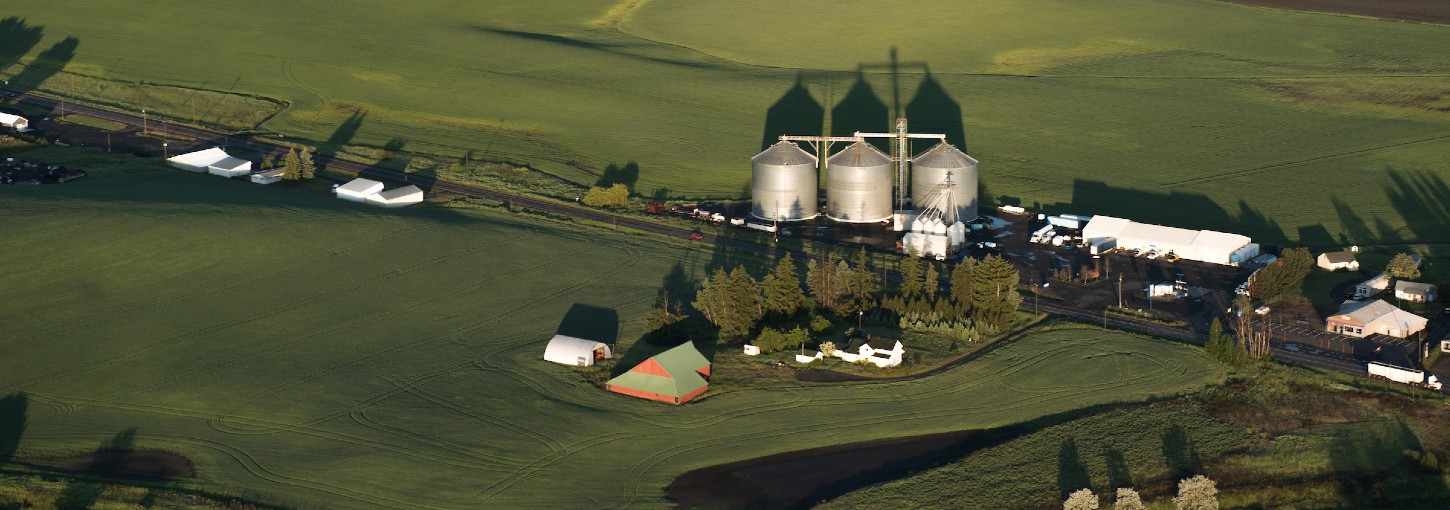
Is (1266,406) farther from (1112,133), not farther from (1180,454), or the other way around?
(1112,133)

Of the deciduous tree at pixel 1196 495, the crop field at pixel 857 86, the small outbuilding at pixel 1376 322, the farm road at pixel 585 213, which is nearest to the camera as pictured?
the deciduous tree at pixel 1196 495

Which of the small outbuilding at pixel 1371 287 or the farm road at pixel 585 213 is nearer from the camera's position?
the farm road at pixel 585 213

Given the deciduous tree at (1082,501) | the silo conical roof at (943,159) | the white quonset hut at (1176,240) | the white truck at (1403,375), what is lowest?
the deciduous tree at (1082,501)

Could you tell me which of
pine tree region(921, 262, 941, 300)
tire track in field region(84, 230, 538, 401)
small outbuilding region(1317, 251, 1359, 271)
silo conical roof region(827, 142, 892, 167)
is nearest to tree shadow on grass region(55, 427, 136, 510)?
tire track in field region(84, 230, 538, 401)

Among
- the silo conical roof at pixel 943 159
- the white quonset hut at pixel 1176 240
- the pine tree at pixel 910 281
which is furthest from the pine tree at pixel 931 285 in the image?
the silo conical roof at pixel 943 159

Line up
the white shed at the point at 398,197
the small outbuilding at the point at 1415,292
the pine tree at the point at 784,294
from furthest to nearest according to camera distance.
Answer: the white shed at the point at 398,197 → the small outbuilding at the point at 1415,292 → the pine tree at the point at 784,294

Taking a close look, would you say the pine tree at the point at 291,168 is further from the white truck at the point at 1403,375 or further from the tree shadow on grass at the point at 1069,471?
the white truck at the point at 1403,375

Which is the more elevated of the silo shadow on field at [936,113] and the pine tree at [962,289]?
the silo shadow on field at [936,113]
